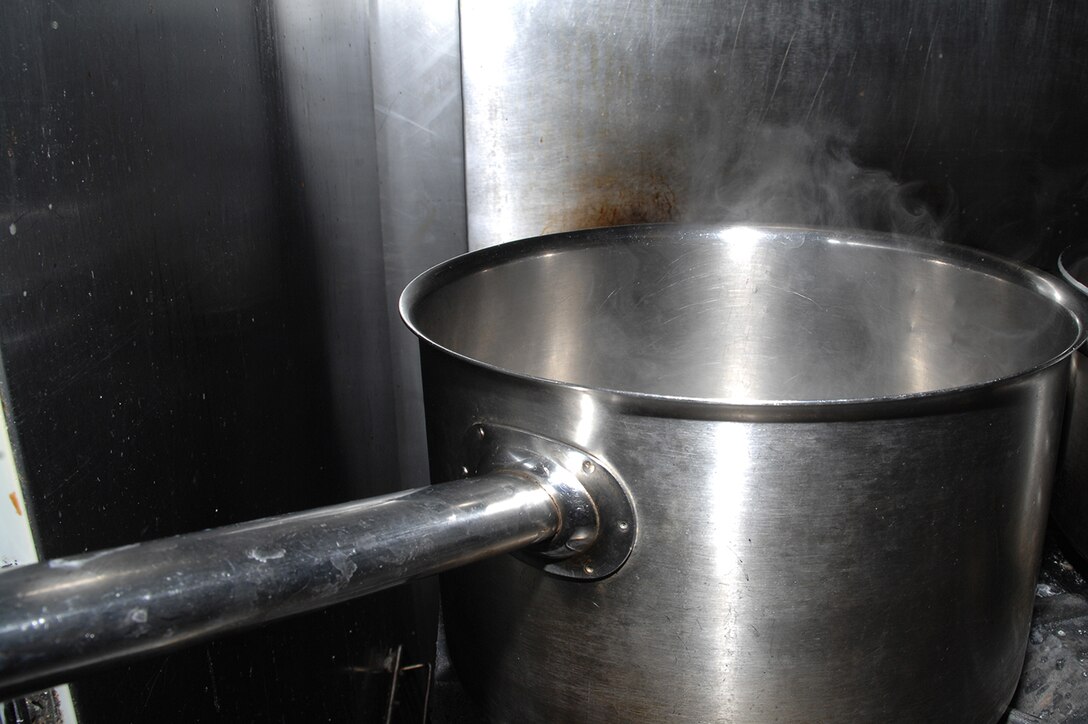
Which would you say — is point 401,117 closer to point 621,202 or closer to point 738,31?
point 621,202

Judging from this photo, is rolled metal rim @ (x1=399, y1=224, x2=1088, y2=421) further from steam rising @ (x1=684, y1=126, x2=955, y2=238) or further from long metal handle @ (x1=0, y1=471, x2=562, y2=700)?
steam rising @ (x1=684, y1=126, x2=955, y2=238)

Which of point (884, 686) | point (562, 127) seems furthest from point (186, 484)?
point (562, 127)

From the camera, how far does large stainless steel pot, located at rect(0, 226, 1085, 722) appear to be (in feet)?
1.38

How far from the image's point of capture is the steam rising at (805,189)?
3.80ft

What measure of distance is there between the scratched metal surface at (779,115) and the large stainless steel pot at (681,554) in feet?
1.65

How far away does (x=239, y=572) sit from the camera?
40 centimetres

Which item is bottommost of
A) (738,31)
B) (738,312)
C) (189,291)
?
(738,312)

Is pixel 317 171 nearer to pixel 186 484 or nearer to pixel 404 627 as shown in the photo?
pixel 186 484

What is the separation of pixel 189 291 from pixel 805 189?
0.79 m

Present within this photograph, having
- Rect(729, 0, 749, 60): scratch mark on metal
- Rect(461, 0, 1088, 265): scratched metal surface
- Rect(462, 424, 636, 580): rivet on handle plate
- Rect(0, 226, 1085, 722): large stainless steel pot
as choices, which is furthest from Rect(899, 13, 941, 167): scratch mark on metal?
Rect(462, 424, 636, 580): rivet on handle plate

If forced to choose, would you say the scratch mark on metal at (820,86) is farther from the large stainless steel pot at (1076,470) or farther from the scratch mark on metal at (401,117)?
the scratch mark on metal at (401,117)

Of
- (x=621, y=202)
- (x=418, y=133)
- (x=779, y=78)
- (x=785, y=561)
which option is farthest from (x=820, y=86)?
(x=785, y=561)

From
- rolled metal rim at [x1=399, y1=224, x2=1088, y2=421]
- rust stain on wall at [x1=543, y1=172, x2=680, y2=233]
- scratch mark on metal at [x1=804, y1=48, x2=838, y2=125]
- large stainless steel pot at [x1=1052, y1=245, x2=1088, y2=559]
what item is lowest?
large stainless steel pot at [x1=1052, y1=245, x2=1088, y2=559]

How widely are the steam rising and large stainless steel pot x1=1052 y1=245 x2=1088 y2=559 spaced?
31 cm
